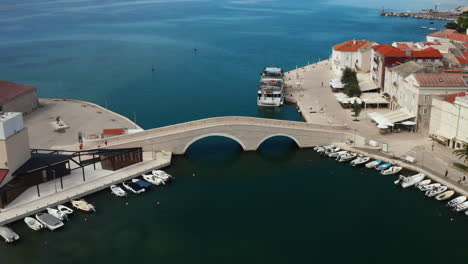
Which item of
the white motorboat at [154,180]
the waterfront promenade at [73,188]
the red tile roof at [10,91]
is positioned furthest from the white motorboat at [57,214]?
the red tile roof at [10,91]

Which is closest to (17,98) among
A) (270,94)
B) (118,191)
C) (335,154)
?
(118,191)

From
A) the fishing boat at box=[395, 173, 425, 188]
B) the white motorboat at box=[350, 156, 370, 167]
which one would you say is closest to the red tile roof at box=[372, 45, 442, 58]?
the white motorboat at box=[350, 156, 370, 167]

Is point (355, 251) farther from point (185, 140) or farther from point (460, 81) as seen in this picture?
point (460, 81)

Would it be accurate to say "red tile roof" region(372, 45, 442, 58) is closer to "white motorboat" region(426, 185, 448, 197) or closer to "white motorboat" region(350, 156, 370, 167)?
"white motorboat" region(350, 156, 370, 167)

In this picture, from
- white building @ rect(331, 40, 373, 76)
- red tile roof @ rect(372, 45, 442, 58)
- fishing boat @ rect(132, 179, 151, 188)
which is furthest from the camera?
white building @ rect(331, 40, 373, 76)

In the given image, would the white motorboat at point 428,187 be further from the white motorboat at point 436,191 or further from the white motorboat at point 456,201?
the white motorboat at point 456,201

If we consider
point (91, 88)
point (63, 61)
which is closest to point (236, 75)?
point (91, 88)
